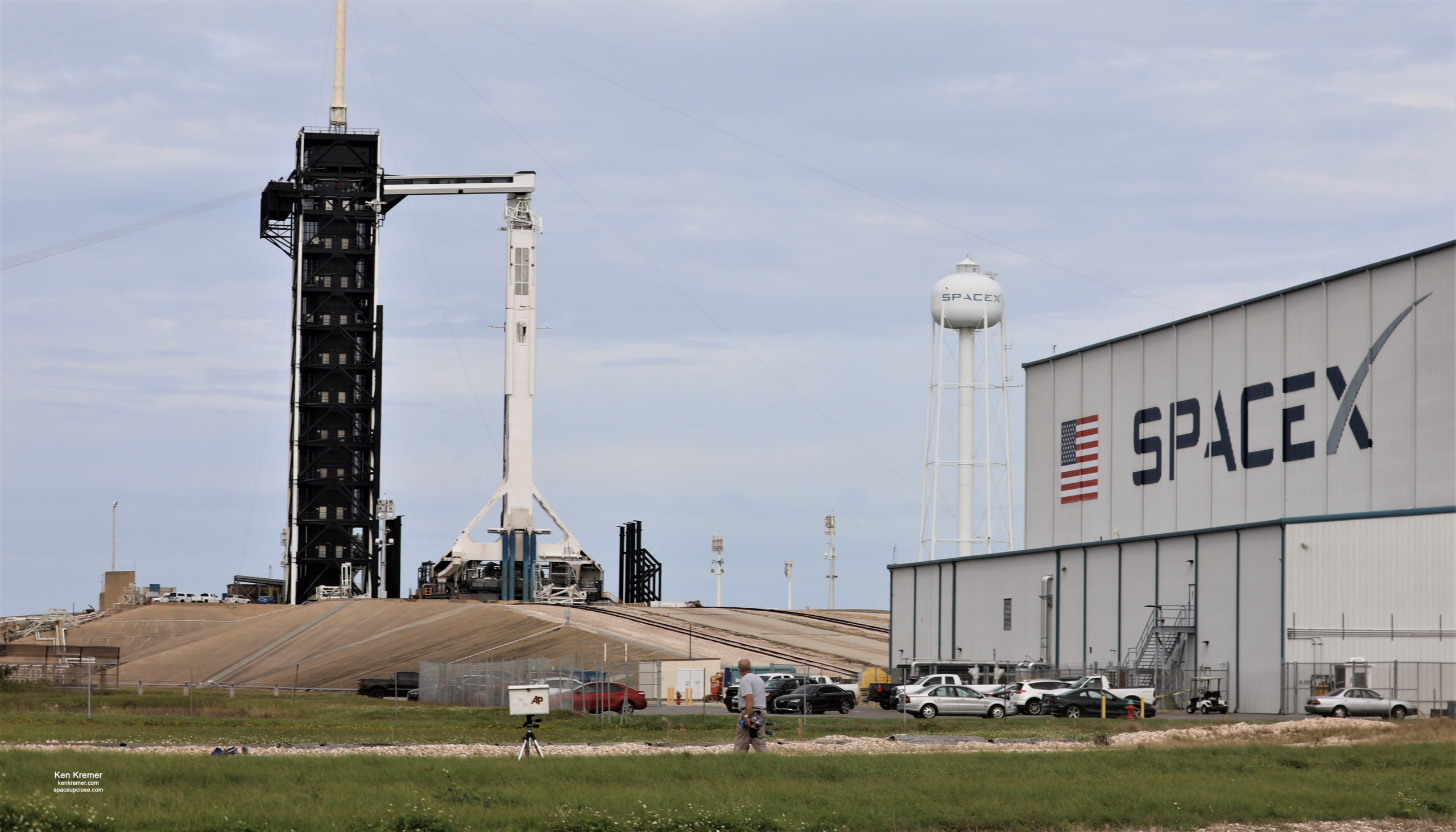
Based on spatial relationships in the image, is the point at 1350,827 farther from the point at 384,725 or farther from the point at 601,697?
the point at 601,697

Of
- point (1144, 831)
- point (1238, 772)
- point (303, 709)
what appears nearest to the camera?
point (1144, 831)

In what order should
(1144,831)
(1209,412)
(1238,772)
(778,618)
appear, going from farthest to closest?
1. (778,618)
2. (1209,412)
3. (1238,772)
4. (1144,831)

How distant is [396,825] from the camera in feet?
55.0

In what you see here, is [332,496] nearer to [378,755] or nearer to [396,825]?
[378,755]

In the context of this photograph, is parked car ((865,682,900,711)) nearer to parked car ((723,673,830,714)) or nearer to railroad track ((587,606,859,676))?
parked car ((723,673,830,714))

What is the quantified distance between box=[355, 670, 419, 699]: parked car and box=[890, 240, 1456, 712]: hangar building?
21.1 meters

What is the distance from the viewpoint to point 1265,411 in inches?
2239

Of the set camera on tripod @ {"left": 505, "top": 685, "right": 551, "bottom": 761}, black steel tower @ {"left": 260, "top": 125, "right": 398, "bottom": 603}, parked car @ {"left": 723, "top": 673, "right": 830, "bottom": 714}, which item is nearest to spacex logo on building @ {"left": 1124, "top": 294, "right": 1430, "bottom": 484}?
parked car @ {"left": 723, "top": 673, "right": 830, "bottom": 714}

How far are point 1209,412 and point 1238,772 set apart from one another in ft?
129

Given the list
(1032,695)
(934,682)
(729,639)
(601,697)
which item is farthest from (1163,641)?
(729,639)

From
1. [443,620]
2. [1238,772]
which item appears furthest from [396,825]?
[443,620]

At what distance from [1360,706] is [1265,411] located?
60.4 feet

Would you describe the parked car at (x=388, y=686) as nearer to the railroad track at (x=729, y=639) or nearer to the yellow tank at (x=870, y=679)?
the railroad track at (x=729, y=639)

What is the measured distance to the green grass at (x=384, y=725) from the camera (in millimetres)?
32969
